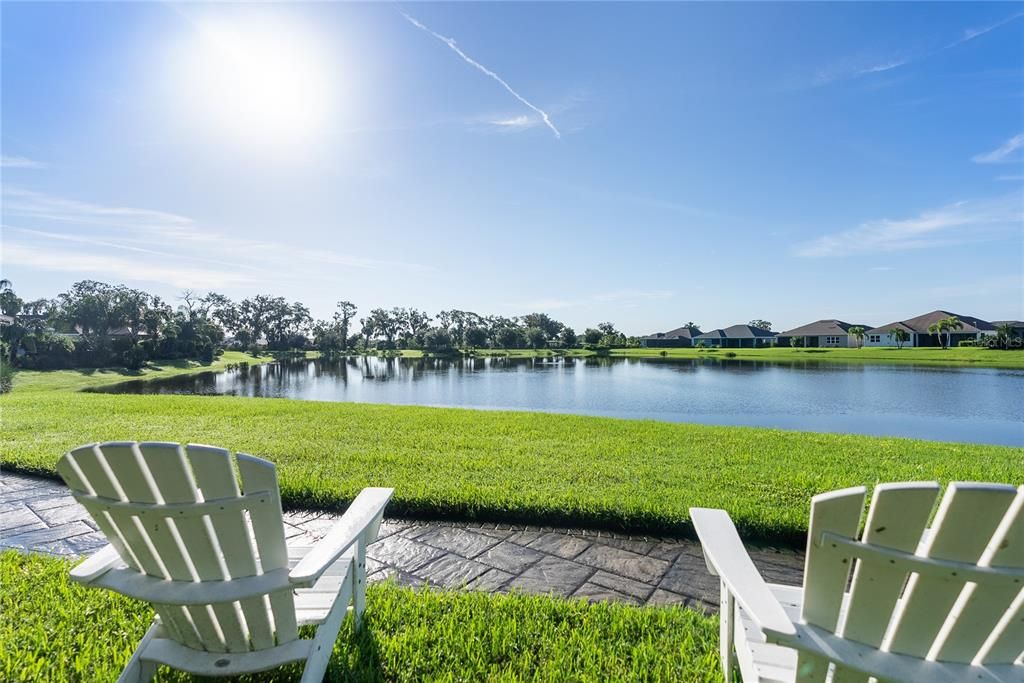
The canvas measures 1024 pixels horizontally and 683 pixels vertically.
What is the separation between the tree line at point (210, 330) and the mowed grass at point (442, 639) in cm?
2140

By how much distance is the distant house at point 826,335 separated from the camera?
5894 cm

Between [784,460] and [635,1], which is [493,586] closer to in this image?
[784,460]

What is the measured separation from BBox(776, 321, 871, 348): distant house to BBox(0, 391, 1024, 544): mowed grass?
2510 inches

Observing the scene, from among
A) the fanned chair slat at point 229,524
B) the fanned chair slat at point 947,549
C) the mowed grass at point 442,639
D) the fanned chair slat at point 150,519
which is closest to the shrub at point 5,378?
the mowed grass at point 442,639

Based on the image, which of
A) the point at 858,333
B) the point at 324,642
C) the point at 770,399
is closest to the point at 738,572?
the point at 324,642

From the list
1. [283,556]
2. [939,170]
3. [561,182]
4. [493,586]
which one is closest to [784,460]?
[493,586]

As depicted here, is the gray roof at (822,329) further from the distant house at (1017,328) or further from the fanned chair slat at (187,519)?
the fanned chair slat at (187,519)

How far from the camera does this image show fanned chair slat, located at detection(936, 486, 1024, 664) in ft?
2.92

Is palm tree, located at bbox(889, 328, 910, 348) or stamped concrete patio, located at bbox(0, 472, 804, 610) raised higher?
palm tree, located at bbox(889, 328, 910, 348)

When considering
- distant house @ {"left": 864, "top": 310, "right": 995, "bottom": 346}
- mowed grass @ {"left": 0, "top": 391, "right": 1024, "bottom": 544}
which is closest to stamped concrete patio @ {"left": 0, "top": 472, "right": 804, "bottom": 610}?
mowed grass @ {"left": 0, "top": 391, "right": 1024, "bottom": 544}

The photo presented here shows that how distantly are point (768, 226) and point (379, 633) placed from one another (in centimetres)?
2577

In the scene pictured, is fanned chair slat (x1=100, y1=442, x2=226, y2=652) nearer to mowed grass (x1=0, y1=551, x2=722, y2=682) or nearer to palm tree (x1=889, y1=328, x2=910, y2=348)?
mowed grass (x1=0, y1=551, x2=722, y2=682)

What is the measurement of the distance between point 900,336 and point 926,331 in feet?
7.52

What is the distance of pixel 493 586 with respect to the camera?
2.25 meters
